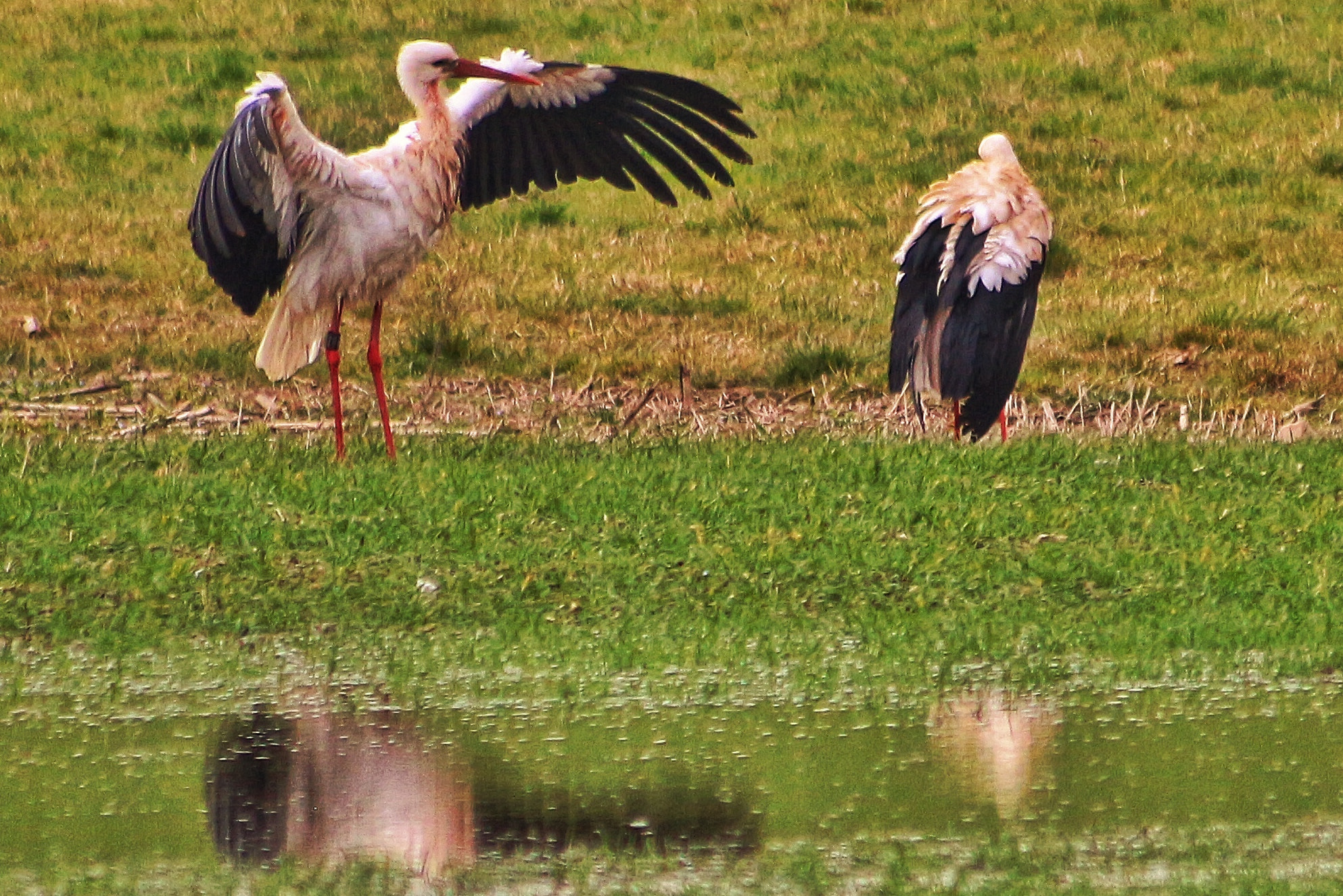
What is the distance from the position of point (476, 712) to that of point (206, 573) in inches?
61.8

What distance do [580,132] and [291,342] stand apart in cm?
158

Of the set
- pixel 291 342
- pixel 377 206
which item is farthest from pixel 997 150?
pixel 291 342

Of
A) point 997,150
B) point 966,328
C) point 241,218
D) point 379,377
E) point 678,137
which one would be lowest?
point 379,377

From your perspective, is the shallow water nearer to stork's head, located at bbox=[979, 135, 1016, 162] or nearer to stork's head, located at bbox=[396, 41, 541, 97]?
stork's head, located at bbox=[396, 41, 541, 97]

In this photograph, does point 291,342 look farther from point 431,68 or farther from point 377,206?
point 431,68

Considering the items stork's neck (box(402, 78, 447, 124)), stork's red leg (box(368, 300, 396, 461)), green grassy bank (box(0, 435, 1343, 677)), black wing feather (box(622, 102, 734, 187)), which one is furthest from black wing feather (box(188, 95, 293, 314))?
black wing feather (box(622, 102, 734, 187))

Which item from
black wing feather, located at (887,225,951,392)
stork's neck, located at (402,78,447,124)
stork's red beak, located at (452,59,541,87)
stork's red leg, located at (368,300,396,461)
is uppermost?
stork's red beak, located at (452,59,541,87)

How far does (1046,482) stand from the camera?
7.37m

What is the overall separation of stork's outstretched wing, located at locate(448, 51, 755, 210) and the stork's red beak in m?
0.36

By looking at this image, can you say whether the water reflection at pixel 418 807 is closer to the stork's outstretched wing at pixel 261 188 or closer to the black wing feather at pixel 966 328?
the stork's outstretched wing at pixel 261 188

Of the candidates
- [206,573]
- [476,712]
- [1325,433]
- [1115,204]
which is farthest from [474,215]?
[476,712]

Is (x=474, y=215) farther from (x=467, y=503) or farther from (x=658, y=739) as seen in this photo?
(x=658, y=739)

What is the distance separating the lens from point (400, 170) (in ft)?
28.5

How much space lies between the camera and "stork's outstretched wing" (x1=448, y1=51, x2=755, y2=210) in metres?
9.35
